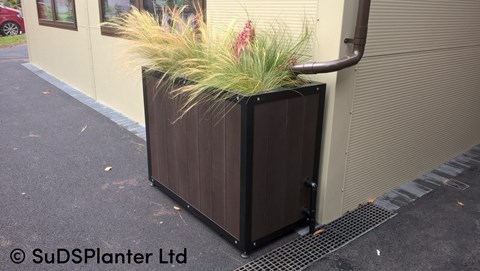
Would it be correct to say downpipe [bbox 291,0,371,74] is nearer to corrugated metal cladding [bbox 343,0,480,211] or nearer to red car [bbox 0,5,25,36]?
corrugated metal cladding [bbox 343,0,480,211]

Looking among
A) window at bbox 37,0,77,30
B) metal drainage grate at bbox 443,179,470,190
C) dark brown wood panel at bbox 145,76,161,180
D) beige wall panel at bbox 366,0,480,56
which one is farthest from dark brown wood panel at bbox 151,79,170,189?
window at bbox 37,0,77,30

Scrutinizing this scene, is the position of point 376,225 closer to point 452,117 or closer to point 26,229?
point 452,117

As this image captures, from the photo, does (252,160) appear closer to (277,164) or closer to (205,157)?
(277,164)

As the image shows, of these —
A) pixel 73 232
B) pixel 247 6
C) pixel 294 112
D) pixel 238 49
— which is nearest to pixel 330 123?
pixel 294 112

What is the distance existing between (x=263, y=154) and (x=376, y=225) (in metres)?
1.10

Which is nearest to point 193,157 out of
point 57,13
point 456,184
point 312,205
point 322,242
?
point 312,205

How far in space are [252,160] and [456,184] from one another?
2244mm

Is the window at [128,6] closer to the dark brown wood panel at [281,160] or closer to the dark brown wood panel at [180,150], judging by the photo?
the dark brown wood panel at [180,150]

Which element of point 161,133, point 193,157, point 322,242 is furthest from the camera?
point 161,133

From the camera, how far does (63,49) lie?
23.5 feet

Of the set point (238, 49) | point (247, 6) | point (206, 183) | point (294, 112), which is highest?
point (247, 6)

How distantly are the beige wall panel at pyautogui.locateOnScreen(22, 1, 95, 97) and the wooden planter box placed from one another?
12.5ft

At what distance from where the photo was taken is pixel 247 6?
2990 mm

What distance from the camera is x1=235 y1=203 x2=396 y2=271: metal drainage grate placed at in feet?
7.96
